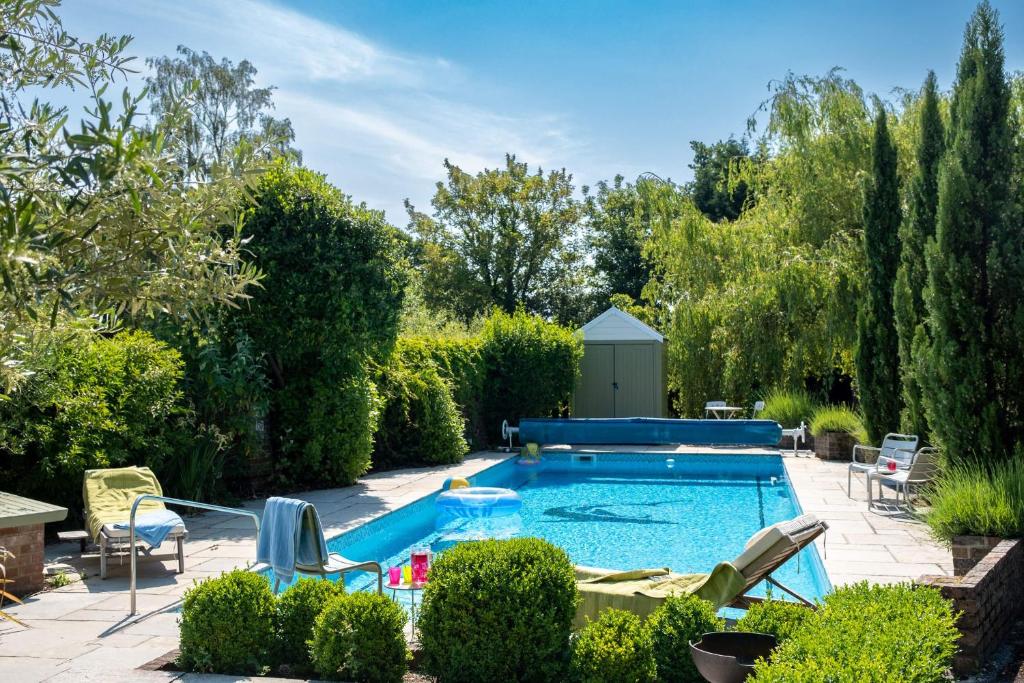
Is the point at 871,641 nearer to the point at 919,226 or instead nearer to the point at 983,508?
Answer: the point at 983,508

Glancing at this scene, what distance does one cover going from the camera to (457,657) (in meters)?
4.09

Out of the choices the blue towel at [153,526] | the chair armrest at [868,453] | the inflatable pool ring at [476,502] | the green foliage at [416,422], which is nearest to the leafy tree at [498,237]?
the green foliage at [416,422]

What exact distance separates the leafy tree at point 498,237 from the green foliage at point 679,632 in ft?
86.4

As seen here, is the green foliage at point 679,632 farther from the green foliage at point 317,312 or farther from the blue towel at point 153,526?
the green foliage at point 317,312

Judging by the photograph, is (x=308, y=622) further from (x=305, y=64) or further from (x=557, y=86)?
(x=557, y=86)

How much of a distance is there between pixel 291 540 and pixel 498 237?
26243 millimetres

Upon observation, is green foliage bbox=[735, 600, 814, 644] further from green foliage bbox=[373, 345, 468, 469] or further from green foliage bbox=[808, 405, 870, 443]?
green foliage bbox=[808, 405, 870, 443]

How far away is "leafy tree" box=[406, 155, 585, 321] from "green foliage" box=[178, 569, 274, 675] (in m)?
26.1

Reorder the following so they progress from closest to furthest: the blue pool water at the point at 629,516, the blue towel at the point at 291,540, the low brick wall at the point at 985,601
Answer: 1. the low brick wall at the point at 985,601
2. the blue towel at the point at 291,540
3. the blue pool water at the point at 629,516

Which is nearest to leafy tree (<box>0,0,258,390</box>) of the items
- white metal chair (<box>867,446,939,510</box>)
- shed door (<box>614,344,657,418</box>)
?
white metal chair (<box>867,446,939,510</box>)

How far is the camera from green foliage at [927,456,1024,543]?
5.97 m

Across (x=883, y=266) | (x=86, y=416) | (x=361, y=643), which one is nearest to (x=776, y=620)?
(x=361, y=643)

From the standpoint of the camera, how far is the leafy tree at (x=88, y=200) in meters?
2.54

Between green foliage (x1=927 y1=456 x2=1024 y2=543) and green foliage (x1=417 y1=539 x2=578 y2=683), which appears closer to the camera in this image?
green foliage (x1=417 y1=539 x2=578 y2=683)
